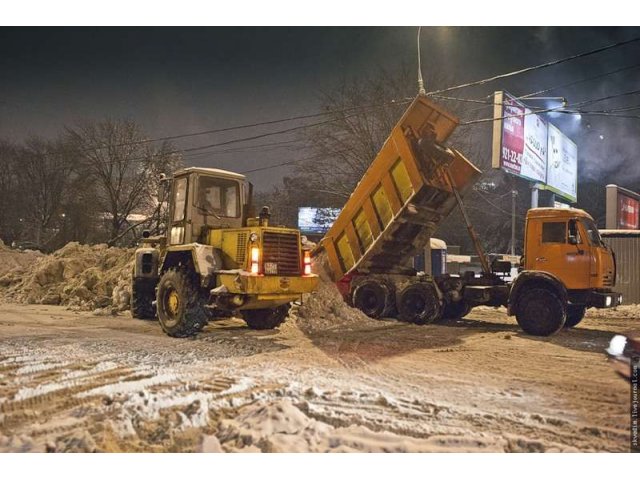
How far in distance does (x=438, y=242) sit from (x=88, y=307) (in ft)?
40.3

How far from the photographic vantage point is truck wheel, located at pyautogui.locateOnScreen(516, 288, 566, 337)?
8852mm

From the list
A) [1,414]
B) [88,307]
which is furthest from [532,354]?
[88,307]

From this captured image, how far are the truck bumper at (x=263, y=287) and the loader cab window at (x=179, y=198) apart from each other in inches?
61.7

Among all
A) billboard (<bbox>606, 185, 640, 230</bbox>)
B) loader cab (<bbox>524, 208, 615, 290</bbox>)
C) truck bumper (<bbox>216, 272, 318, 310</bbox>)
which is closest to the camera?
truck bumper (<bbox>216, 272, 318, 310</bbox>)

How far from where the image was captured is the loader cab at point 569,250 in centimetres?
898

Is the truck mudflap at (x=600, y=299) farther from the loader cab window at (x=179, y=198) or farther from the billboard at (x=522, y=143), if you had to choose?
the billboard at (x=522, y=143)

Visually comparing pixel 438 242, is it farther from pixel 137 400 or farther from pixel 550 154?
pixel 137 400

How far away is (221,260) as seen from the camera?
821 cm

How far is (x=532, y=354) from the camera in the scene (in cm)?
731

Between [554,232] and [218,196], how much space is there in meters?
6.07

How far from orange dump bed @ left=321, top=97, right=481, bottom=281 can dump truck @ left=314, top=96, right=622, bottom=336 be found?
0.02m

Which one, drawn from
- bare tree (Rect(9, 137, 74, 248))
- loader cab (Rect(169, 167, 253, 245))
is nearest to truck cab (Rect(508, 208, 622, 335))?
loader cab (Rect(169, 167, 253, 245))

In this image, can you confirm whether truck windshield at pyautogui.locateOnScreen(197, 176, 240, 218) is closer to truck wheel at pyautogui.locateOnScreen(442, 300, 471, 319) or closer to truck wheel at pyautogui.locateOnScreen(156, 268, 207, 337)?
truck wheel at pyautogui.locateOnScreen(156, 268, 207, 337)

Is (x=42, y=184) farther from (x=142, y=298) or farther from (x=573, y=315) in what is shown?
(x=573, y=315)
